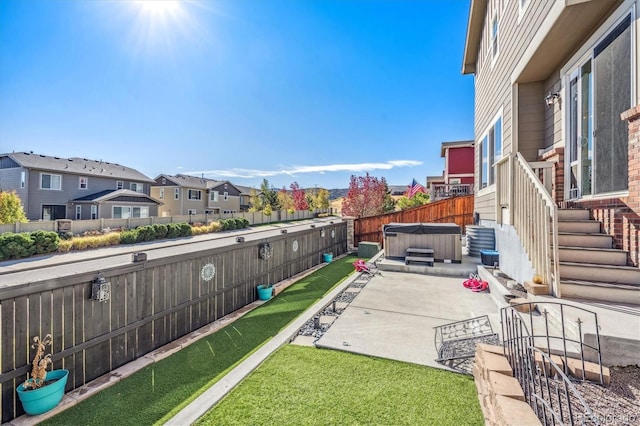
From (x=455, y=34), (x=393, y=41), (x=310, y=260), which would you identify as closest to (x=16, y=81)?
(x=310, y=260)

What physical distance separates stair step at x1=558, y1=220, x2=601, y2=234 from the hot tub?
13.9ft

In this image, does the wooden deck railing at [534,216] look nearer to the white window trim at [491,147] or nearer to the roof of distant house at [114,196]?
the white window trim at [491,147]

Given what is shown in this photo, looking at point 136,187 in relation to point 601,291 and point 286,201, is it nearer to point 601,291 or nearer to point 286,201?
point 286,201

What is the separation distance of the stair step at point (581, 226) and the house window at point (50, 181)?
28717 millimetres

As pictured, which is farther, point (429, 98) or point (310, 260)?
point (429, 98)

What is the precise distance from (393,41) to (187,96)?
34.2 ft

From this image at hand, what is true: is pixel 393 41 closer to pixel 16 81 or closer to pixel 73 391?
pixel 73 391

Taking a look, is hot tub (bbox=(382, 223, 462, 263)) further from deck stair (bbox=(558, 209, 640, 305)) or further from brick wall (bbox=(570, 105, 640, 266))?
brick wall (bbox=(570, 105, 640, 266))

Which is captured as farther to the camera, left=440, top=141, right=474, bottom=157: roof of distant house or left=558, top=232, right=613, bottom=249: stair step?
left=440, top=141, right=474, bottom=157: roof of distant house

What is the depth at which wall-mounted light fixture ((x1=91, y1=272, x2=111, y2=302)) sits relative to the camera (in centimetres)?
357

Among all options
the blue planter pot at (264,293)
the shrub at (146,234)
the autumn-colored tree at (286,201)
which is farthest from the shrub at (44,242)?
the autumn-colored tree at (286,201)

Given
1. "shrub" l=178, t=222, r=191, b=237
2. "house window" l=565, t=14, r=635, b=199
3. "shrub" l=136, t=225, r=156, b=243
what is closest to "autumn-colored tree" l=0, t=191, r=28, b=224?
"shrub" l=136, t=225, r=156, b=243

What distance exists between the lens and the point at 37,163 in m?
20.3

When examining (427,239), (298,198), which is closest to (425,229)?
(427,239)
